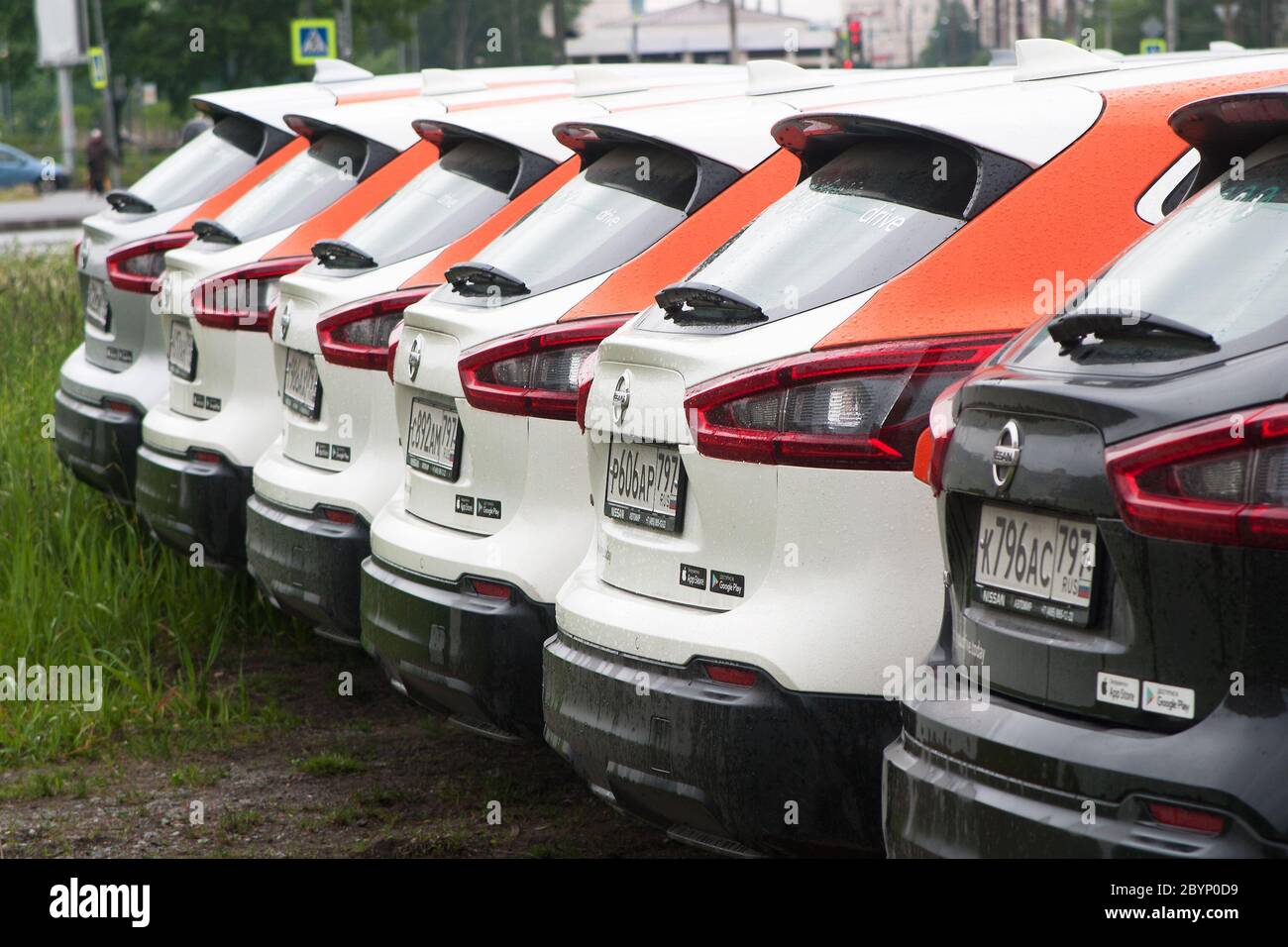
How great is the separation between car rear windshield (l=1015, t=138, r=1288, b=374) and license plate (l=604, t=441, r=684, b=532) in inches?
46.5

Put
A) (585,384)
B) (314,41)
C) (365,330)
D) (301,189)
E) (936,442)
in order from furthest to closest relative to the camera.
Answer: (314,41)
(301,189)
(365,330)
(585,384)
(936,442)

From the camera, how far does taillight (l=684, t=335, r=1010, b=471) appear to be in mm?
3928

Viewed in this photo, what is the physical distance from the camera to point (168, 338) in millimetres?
8062

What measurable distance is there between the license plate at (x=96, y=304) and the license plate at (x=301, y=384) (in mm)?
2200

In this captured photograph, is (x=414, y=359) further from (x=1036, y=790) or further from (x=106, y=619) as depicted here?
(x=1036, y=790)

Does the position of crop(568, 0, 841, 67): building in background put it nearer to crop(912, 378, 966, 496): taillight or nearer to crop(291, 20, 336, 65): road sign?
crop(291, 20, 336, 65): road sign

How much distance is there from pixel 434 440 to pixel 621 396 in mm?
1228

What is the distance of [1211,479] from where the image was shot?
2816mm

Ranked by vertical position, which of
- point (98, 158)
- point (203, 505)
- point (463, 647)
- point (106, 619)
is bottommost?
A: point (98, 158)

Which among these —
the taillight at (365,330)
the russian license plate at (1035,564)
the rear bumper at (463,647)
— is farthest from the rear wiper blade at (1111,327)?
the taillight at (365,330)

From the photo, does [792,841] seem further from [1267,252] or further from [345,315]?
[345,315]

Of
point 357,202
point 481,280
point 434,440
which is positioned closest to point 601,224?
point 481,280

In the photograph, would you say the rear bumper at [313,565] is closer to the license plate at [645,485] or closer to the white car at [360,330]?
the white car at [360,330]

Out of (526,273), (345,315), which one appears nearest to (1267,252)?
(526,273)
